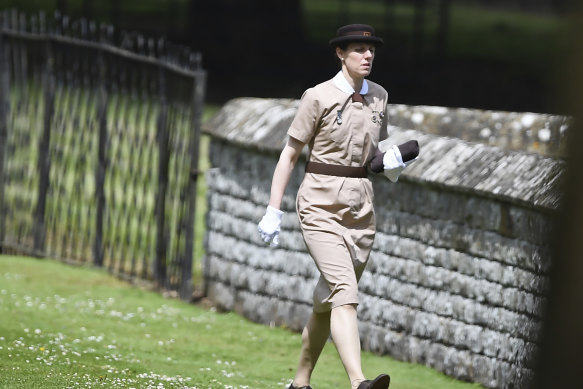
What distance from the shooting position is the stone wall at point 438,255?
616 centimetres

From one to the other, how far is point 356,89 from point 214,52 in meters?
19.3

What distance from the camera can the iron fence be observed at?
8562 mm

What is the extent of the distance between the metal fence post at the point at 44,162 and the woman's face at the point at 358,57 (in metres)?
4.80

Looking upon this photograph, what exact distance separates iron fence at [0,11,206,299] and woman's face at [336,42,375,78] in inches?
117

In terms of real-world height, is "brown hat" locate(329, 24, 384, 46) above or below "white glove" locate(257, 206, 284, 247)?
above

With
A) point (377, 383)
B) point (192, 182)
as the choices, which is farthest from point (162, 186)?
point (377, 383)

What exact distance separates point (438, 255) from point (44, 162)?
4.28 metres

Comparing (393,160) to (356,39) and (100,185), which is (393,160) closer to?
(356,39)

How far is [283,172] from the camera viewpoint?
540cm

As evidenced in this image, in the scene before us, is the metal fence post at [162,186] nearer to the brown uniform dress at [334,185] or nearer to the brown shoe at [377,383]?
the brown uniform dress at [334,185]

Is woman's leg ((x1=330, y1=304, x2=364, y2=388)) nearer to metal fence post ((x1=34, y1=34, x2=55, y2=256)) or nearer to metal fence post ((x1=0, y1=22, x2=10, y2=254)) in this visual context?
metal fence post ((x1=34, y1=34, x2=55, y2=256))

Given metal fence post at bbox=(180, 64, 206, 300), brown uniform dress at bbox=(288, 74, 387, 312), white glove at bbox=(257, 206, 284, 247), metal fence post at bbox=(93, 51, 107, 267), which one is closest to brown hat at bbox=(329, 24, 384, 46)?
brown uniform dress at bbox=(288, 74, 387, 312)

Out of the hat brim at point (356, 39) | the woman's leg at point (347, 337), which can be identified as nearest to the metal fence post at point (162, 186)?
the hat brim at point (356, 39)

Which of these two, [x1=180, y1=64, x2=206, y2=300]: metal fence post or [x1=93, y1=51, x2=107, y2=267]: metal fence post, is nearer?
[x1=180, y1=64, x2=206, y2=300]: metal fence post
